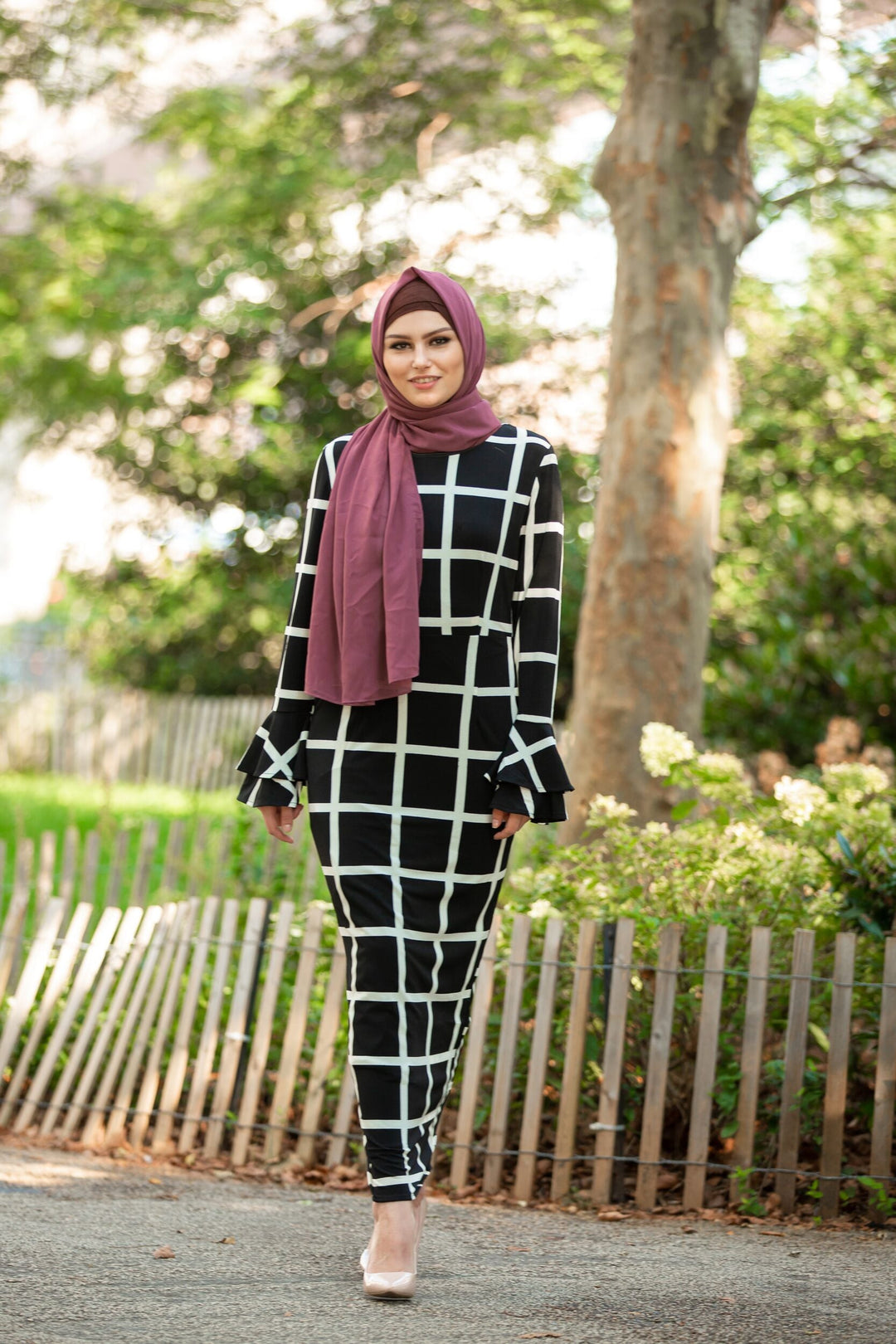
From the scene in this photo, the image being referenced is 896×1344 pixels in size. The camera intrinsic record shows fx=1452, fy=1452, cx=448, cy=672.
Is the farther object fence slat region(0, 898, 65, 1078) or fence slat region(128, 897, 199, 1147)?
fence slat region(0, 898, 65, 1078)

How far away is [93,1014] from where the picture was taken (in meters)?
4.71

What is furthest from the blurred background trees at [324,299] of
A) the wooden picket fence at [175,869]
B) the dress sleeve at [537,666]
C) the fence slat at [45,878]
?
the dress sleeve at [537,666]

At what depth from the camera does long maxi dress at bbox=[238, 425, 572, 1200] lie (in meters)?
2.91

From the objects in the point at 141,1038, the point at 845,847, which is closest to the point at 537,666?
the point at 845,847

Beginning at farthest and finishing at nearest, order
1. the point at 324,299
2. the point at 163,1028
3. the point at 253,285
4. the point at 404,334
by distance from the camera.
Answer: the point at 253,285 → the point at 324,299 → the point at 163,1028 → the point at 404,334

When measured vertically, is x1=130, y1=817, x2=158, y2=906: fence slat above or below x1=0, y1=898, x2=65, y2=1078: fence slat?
above

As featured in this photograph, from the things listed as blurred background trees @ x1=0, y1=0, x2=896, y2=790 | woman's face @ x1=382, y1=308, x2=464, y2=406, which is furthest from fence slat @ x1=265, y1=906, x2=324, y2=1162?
blurred background trees @ x1=0, y1=0, x2=896, y2=790

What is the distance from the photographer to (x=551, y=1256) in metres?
3.22

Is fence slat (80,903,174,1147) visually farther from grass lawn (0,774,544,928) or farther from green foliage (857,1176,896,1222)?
green foliage (857,1176,896,1222)

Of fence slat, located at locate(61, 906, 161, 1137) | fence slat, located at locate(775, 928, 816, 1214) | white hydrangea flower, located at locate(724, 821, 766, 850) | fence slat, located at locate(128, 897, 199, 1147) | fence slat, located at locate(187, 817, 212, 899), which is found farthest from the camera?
fence slat, located at locate(187, 817, 212, 899)

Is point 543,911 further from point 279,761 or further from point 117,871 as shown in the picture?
point 117,871

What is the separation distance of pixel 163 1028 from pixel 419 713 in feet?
6.71

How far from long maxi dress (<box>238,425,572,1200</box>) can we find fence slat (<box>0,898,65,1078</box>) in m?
2.18

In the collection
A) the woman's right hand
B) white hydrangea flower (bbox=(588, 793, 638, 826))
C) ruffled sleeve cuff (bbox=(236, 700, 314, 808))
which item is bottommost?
the woman's right hand
